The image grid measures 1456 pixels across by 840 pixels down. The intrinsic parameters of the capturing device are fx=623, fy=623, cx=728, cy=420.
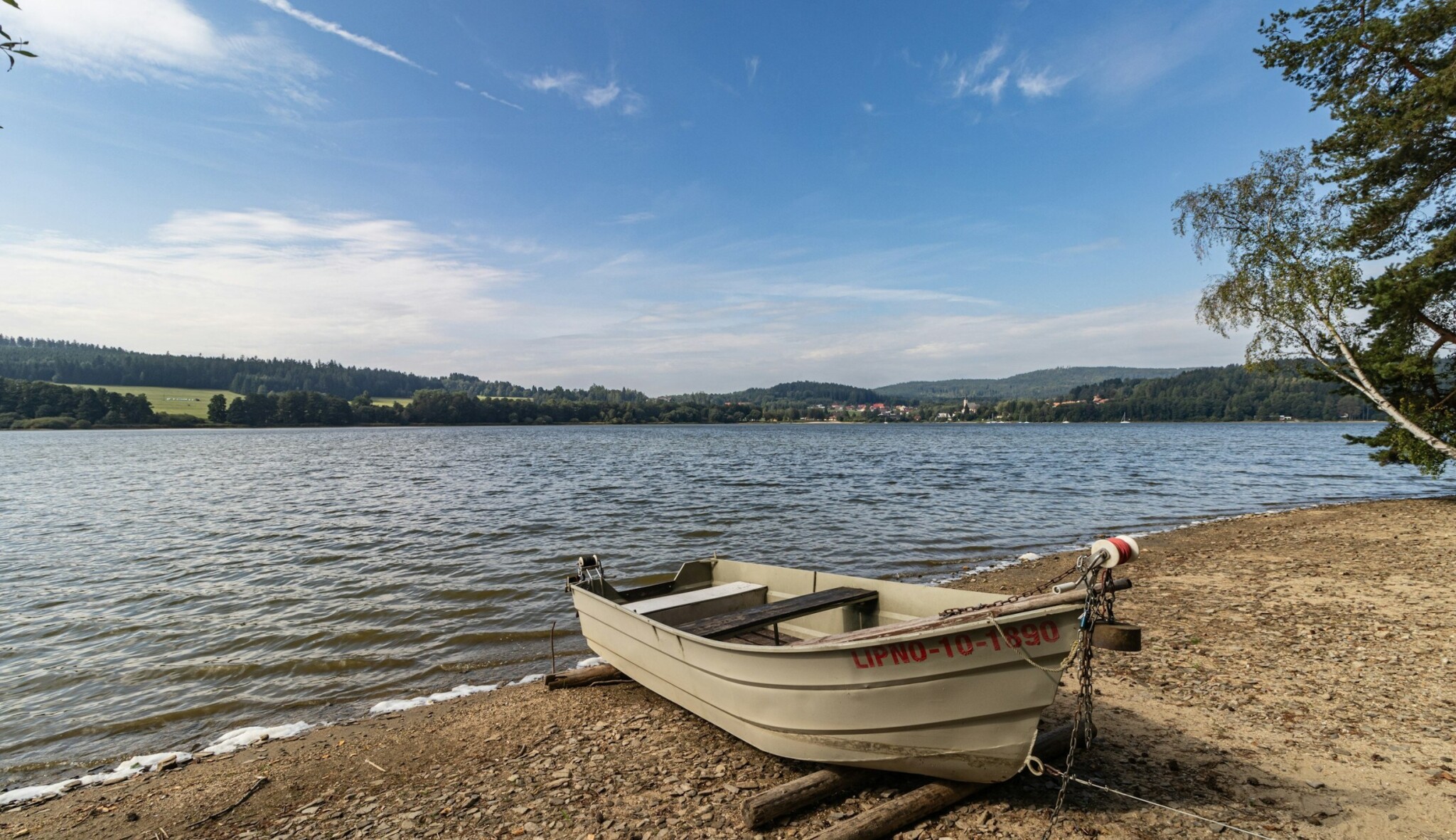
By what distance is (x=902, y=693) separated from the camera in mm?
4883

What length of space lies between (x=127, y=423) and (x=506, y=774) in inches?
6117

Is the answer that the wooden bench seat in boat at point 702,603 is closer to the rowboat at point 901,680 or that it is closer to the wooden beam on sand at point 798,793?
the rowboat at point 901,680

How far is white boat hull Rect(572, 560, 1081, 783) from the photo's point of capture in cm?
457

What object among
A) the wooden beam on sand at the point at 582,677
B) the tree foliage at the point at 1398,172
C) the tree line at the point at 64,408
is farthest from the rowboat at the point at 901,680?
the tree line at the point at 64,408

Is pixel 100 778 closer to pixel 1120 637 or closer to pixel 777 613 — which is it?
pixel 777 613

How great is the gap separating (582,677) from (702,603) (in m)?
2.02

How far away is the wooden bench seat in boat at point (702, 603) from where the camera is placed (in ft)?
27.2

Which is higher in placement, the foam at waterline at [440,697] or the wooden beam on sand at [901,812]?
the wooden beam on sand at [901,812]

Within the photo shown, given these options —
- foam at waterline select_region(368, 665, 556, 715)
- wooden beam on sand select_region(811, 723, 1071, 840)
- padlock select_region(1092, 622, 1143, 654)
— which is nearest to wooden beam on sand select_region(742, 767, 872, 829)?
wooden beam on sand select_region(811, 723, 1071, 840)

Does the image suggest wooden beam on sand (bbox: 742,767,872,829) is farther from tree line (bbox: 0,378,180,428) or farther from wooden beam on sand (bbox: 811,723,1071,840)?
tree line (bbox: 0,378,180,428)

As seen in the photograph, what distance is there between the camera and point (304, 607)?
13180 mm

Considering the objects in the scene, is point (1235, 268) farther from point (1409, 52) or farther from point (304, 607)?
point (304, 607)

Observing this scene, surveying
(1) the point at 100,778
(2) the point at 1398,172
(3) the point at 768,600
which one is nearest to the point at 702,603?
(3) the point at 768,600

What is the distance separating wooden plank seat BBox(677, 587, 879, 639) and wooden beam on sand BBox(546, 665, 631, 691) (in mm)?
2256
